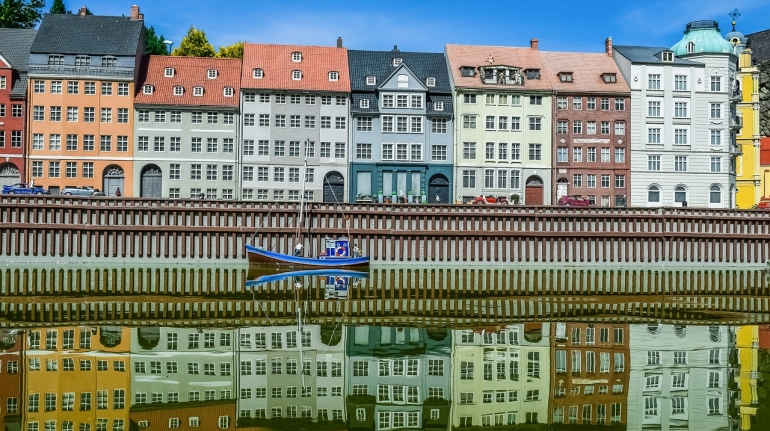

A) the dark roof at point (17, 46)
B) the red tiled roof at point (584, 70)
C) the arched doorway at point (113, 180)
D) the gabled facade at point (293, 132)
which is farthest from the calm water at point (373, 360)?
the dark roof at point (17, 46)

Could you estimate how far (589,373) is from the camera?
766 inches

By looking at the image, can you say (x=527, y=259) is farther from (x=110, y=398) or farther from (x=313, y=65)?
(x=110, y=398)

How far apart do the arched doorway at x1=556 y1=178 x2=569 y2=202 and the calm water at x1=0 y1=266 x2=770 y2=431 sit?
37.6 metres

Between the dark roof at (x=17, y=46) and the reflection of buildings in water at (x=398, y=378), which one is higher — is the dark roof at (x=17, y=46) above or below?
above

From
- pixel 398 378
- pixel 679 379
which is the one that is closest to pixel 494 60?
pixel 679 379

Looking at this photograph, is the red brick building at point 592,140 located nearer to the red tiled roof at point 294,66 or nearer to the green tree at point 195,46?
the red tiled roof at point 294,66

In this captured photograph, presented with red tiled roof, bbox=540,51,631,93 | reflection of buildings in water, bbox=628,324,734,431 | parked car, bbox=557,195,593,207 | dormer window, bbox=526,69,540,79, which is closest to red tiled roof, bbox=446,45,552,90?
dormer window, bbox=526,69,540,79

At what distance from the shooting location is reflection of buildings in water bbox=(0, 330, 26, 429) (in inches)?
614

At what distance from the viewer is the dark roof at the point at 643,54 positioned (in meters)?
74.1

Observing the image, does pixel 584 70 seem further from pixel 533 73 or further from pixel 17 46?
pixel 17 46

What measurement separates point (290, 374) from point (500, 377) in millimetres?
5138

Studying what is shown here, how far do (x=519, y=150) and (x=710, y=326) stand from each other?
153ft

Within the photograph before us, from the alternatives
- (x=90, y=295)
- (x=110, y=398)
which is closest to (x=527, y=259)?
(x=90, y=295)

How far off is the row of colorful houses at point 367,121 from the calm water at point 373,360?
34.6m
